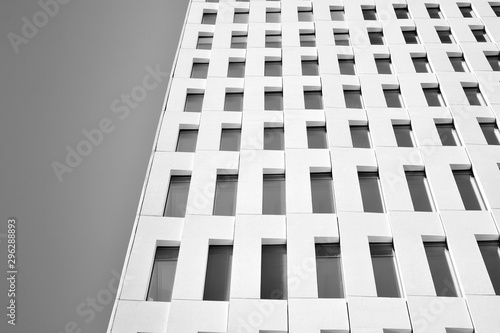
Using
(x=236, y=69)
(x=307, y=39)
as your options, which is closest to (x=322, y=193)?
(x=236, y=69)

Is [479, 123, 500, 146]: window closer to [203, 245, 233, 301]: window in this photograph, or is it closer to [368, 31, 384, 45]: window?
[368, 31, 384, 45]: window

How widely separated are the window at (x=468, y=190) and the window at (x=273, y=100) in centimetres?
645

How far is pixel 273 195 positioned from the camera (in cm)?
1318

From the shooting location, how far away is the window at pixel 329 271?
1096cm

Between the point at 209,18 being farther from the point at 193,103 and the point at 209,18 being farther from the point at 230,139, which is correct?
the point at 230,139

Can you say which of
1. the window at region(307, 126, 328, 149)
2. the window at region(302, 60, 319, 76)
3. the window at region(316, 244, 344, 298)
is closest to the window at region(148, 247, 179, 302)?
the window at region(316, 244, 344, 298)

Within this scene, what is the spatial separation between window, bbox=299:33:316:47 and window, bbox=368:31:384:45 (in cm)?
248

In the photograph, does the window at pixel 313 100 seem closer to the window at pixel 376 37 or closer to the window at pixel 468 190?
the window at pixel 376 37

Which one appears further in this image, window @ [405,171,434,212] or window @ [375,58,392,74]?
window @ [375,58,392,74]

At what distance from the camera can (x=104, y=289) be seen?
1341 cm

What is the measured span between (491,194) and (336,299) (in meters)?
5.96

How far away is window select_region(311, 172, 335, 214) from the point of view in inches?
507

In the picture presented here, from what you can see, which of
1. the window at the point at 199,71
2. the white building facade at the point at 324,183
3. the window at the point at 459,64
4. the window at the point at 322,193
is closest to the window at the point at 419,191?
the white building facade at the point at 324,183

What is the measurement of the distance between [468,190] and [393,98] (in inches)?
186
